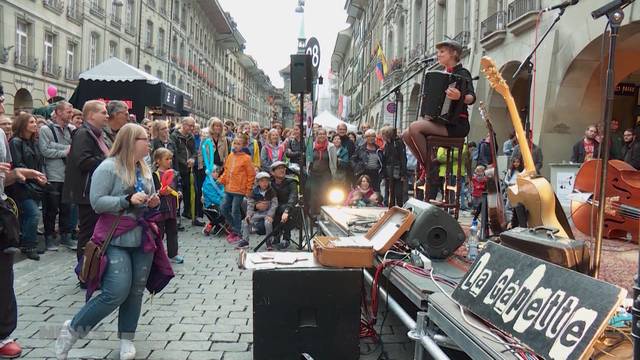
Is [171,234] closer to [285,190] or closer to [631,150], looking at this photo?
[285,190]

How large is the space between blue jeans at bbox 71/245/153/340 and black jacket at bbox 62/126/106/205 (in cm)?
170

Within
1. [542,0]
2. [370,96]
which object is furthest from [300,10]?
[370,96]

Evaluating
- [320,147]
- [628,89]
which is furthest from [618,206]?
[628,89]

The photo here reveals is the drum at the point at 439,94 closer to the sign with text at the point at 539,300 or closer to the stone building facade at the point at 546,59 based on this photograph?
the stone building facade at the point at 546,59

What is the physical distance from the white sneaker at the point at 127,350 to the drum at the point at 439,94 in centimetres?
348

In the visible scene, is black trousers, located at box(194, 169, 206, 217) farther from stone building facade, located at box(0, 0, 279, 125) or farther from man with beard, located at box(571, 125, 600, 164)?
man with beard, located at box(571, 125, 600, 164)

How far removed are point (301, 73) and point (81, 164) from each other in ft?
11.0

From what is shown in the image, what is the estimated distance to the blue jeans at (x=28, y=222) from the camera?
264 inches

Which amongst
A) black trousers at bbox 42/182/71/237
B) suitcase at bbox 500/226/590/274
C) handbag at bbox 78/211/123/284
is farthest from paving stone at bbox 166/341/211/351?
black trousers at bbox 42/182/71/237

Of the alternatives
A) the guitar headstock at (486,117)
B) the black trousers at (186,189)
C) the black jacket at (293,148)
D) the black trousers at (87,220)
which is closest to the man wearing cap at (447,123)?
the guitar headstock at (486,117)

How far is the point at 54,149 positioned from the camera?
23.0 ft

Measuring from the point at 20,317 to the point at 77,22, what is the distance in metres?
26.0

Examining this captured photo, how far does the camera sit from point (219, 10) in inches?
2005

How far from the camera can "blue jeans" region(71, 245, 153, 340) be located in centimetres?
372
